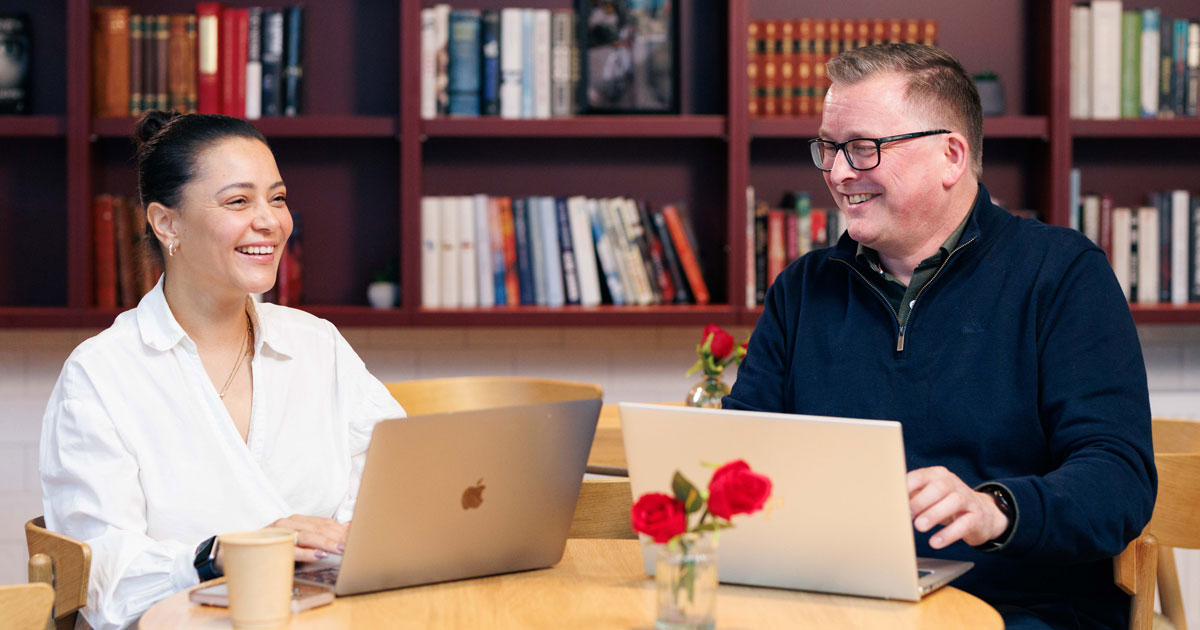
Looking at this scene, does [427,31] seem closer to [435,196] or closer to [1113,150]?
[435,196]

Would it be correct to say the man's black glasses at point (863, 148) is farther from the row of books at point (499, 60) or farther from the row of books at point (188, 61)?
the row of books at point (188, 61)

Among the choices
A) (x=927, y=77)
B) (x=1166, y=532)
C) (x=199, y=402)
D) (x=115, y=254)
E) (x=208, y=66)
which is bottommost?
(x=1166, y=532)

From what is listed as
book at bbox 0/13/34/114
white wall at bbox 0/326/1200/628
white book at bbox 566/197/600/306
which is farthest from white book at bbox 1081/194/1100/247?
book at bbox 0/13/34/114

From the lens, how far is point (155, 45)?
3.09 meters

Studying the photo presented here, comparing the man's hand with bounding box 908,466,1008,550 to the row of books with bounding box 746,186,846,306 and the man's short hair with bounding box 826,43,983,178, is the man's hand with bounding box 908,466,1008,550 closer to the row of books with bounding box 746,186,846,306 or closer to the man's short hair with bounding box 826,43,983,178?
the man's short hair with bounding box 826,43,983,178

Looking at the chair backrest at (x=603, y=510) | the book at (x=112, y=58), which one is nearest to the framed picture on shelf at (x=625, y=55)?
the book at (x=112, y=58)

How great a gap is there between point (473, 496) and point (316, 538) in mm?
212

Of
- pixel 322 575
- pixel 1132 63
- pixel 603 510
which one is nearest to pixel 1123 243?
pixel 1132 63

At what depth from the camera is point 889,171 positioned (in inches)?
67.1

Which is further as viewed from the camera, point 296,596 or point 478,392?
point 478,392

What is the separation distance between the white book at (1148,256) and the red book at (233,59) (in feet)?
7.99

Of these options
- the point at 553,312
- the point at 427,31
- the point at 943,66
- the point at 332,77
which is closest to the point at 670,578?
the point at 943,66

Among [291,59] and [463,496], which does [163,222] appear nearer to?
[463,496]

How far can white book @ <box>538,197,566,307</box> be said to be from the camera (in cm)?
314
